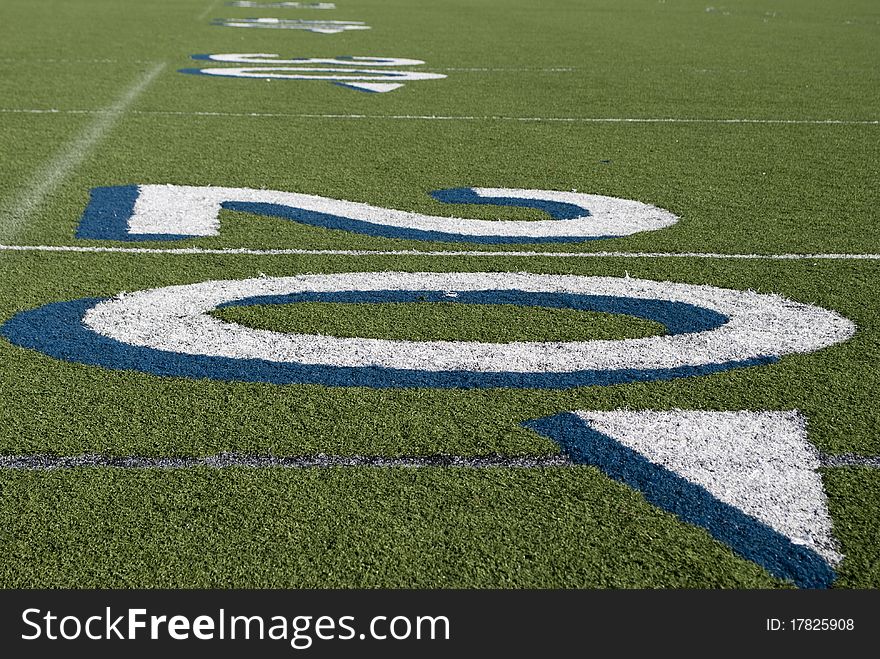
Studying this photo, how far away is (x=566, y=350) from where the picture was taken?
328cm

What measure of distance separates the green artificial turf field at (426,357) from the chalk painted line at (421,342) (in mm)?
15

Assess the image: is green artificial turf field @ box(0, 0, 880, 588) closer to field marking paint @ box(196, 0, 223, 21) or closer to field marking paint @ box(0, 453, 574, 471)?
field marking paint @ box(0, 453, 574, 471)

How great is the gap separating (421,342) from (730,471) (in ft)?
3.66

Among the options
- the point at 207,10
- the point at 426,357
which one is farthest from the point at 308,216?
the point at 207,10

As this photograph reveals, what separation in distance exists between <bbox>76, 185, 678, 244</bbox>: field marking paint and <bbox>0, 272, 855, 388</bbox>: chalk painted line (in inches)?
27.5

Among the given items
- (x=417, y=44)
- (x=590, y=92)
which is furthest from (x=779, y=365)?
(x=417, y=44)

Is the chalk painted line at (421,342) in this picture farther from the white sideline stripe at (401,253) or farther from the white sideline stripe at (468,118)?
the white sideline stripe at (468,118)

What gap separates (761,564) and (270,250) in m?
2.61

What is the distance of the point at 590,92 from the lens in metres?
9.19

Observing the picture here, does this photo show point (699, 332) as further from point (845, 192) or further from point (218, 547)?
point (845, 192)

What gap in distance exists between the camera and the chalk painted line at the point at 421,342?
3.08 metres

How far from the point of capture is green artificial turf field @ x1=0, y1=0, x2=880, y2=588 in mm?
2248

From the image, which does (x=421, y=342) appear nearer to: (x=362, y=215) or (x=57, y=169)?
(x=362, y=215)

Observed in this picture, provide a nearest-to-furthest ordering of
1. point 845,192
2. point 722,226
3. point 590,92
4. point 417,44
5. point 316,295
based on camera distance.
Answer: point 316,295 → point 722,226 → point 845,192 → point 590,92 → point 417,44
